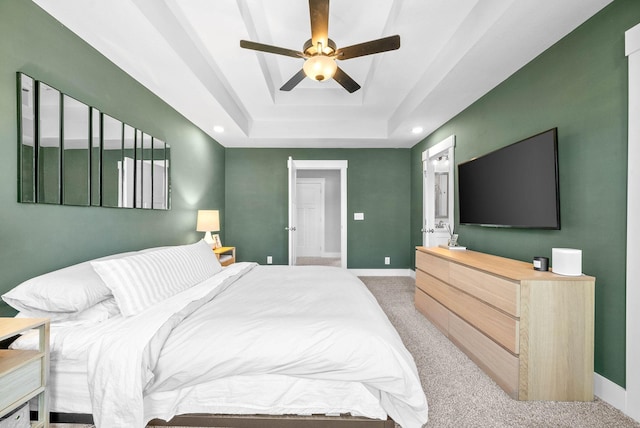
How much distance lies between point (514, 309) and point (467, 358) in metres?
0.74

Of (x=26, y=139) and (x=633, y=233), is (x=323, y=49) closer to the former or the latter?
(x=26, y=139)

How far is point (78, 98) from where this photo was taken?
1965mm

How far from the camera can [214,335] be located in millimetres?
1329

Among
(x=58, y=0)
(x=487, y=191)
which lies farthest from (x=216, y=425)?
(x=487, y=191)

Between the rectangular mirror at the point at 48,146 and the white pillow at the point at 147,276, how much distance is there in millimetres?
579

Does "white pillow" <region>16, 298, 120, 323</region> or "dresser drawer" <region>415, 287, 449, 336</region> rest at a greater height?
"white pillow" <region>16, 298, 120, 323</region>

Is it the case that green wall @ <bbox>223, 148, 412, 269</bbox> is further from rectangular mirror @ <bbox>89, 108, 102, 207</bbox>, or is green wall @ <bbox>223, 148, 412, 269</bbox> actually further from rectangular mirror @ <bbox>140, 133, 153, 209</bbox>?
rectangular mirror @ <bbox>89, 108, 102, 207</bbox>

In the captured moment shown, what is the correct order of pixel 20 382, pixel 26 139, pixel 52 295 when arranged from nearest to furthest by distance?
pixel 20 382 < pixel 52 295 < pixel 26 139

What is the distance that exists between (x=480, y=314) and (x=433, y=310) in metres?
0.83

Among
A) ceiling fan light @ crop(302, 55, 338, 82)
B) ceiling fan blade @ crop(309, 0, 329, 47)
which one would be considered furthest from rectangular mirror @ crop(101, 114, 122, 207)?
ceiling fan blade @ crop(309, 0, 329, 47)

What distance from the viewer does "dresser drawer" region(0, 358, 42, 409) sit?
1067 mm

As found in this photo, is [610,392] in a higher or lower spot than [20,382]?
lower

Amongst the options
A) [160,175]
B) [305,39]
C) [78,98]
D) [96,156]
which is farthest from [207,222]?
[305,39]

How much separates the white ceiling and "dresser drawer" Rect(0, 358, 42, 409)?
1.96 metres
